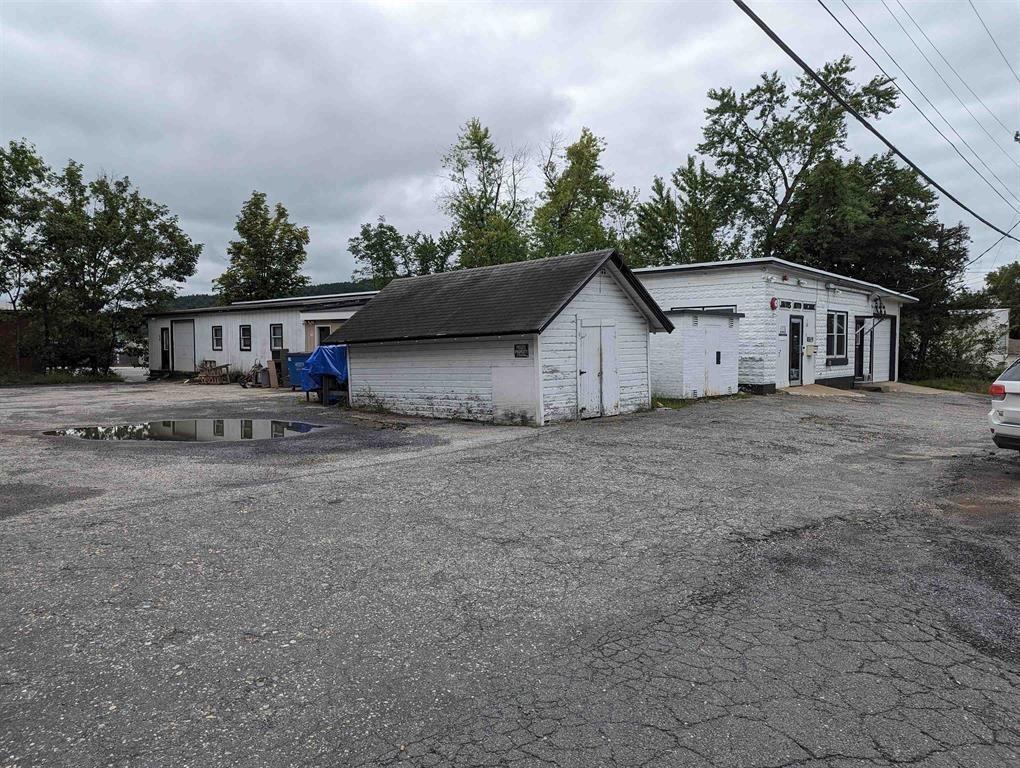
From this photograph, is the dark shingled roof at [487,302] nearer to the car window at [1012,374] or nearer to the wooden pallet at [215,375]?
the car window at [1012,374]

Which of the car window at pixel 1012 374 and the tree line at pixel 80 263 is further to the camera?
the tree line at pixel 80 263

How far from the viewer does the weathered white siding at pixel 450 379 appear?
13.8m

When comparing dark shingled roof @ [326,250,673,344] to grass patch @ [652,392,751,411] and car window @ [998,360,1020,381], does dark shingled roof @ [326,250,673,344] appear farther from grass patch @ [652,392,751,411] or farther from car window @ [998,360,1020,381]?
car window @ [998,360,1020,381]

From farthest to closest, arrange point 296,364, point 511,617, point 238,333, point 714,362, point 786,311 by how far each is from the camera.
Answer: point 238,333 < point 296,364 < point 786,311 < point 714,362 < point 511,617

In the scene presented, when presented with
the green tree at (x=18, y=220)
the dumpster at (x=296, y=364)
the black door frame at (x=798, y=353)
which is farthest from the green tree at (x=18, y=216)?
the black door frame at (x=798, y=353)

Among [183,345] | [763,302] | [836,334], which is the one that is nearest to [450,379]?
[763,302]

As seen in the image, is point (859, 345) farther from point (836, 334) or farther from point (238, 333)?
point (238, 333)

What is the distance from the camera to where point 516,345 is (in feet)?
45.0

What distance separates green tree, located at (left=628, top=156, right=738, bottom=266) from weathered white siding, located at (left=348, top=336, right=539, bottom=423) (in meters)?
28.7

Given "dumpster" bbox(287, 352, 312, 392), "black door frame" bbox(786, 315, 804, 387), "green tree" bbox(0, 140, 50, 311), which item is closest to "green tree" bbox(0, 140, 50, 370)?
"green tree" bbox(0, 140, 50, 311)

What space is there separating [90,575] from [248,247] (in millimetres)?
41806

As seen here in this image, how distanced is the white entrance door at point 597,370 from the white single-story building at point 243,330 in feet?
41.3

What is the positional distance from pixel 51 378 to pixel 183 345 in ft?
18.1

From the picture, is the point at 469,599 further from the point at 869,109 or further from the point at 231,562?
the point at 869,109
